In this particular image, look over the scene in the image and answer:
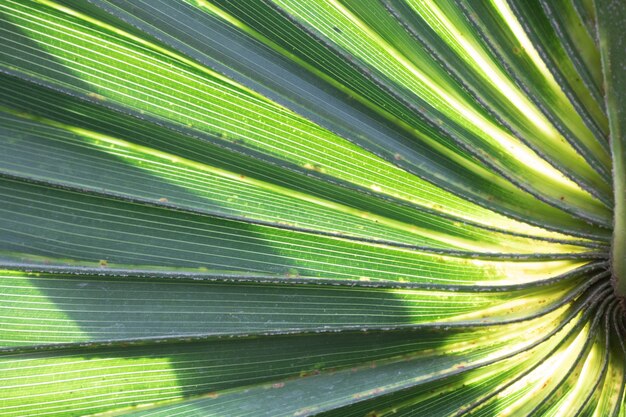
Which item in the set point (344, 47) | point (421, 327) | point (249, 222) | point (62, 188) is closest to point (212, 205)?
point (249, 222)

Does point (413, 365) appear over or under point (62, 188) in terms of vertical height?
under

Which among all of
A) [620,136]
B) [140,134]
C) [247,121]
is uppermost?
[620,136]

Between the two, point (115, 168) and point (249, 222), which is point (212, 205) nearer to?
point (249, 222)

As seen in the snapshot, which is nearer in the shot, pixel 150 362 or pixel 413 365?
pixel 150 362

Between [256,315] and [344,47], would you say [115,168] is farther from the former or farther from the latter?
[344,47]

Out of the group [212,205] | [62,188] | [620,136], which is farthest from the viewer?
[212,205]

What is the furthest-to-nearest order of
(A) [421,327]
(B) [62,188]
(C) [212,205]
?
(A) [421,327], (C) [212,205], (B) [62,188]
